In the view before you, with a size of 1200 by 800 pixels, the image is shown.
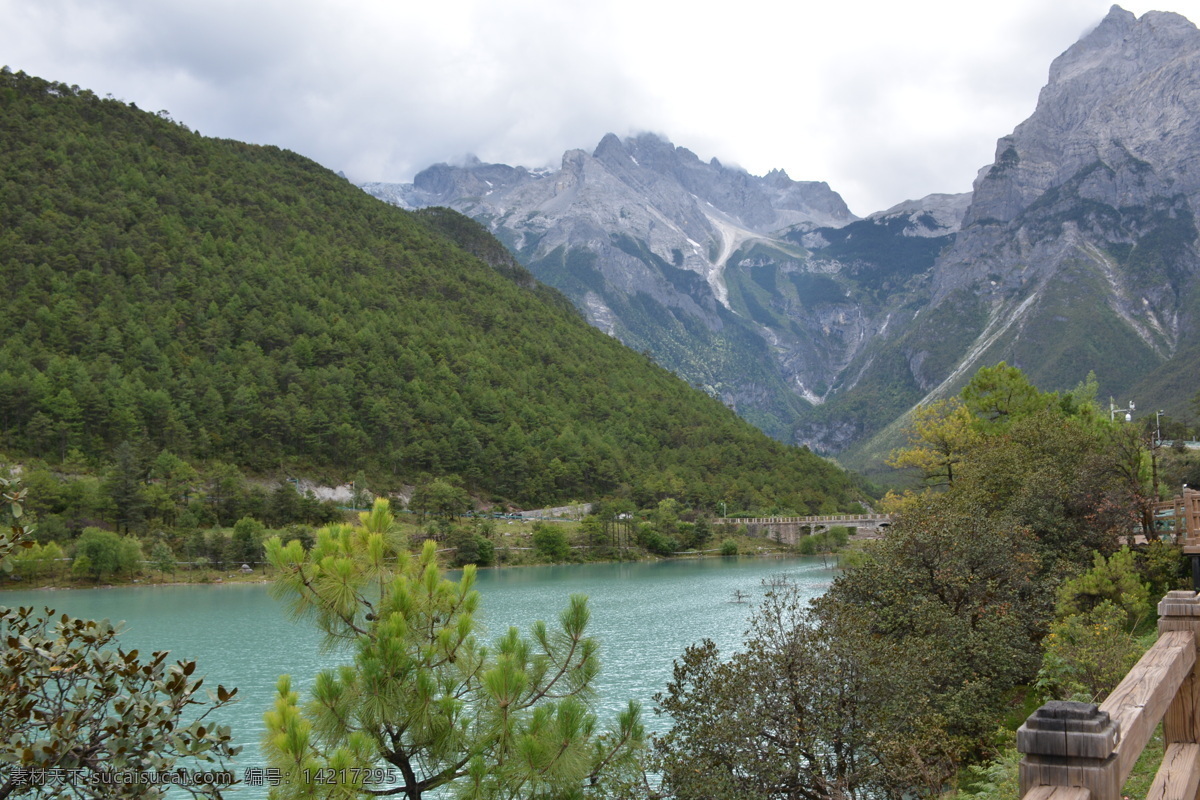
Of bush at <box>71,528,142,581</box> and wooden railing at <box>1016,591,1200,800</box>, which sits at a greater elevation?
wooden railing at <box>1016,591,1200,800</box>

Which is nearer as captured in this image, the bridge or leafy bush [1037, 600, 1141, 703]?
leafy bush [1037, 600, 1141, 703]

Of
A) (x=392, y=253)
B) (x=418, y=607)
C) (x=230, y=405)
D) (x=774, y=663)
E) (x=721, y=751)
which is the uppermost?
(x=392, y=253)

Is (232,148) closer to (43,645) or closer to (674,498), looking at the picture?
(674,498)

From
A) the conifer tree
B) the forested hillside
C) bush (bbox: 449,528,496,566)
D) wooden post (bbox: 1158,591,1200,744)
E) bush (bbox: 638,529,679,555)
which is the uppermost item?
the forested hillside

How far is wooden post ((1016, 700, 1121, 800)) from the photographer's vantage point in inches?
76.4

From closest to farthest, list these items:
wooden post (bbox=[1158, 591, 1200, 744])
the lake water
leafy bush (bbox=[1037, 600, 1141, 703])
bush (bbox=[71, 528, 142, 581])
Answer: wooden post (bbox=[1158, 591, 1200, 744]), leafy bush (bbox=[1037, 600, 1141, 703]), the lake water, bush (bbox=[71, 528, 142, 581])

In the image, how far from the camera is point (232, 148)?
531 ft

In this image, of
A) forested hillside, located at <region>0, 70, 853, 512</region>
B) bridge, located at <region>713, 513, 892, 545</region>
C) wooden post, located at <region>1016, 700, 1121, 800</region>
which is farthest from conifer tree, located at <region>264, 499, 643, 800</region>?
bridge, located at <region>713, 513, 892, 545</region>

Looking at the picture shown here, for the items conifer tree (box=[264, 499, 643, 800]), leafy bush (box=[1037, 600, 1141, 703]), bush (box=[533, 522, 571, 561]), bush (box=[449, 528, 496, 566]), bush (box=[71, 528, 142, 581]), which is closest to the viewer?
conifer tree (box=[264, 499, 643, 800])

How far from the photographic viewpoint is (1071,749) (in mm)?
2002

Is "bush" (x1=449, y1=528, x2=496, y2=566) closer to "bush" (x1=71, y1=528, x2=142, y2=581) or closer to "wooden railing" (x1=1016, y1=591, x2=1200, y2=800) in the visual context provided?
"bush" (x1=71, y1=528, x2=142, y2=581)

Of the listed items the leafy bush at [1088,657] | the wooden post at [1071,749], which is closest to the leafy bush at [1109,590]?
the leafy bush at [1088,657]

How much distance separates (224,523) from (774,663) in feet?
258

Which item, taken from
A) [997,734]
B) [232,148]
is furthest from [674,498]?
[232,148]
